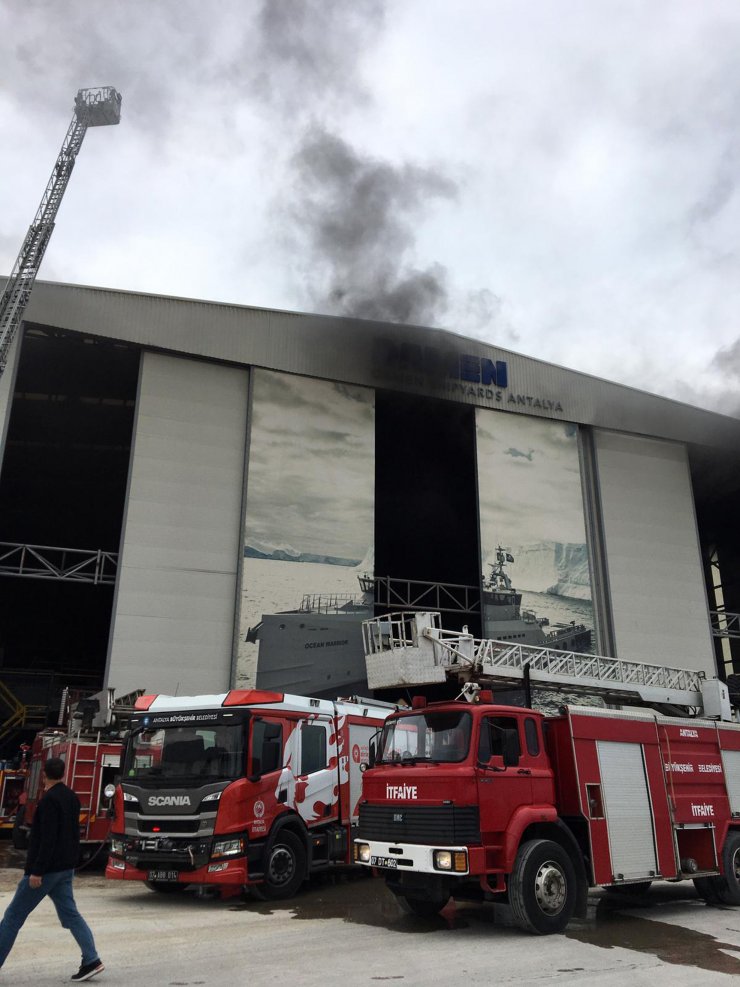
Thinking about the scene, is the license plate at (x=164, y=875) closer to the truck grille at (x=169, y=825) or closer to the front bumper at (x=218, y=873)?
the front bumper at (x=218, y=873)

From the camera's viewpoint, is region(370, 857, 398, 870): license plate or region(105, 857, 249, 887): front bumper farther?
region(105, 857, 249, 887): front bumper

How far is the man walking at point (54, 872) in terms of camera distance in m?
5.68

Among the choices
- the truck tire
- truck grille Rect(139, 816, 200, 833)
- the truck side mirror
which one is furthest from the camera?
the truck tire

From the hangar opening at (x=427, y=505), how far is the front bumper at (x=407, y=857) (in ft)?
67.8

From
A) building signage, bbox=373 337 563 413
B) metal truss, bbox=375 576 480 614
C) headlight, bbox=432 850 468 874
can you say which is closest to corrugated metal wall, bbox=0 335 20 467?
building signage, bbox=373 337 563 413

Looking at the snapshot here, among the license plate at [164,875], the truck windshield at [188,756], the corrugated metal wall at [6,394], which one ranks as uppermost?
the corrugated metal wall at [6,394]

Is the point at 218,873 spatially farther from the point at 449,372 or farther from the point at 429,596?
the point at 429,596

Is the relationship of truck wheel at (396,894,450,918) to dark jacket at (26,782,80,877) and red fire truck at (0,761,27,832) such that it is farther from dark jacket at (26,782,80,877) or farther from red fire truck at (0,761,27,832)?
red fire truck at (0,761,27,832)

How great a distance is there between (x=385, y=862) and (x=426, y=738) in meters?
1.35

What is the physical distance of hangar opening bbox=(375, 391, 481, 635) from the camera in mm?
30156

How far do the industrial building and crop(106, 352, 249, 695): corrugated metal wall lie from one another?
6cm

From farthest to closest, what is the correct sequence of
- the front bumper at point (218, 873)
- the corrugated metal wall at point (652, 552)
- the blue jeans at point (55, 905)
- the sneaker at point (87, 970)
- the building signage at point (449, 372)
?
the corrugated metal wall at point (652, 552), the building signage at point (449, 372), the front bumper at point (218, 873), the sneaker at point (87, 970), the blue jeans at point (55, 905)

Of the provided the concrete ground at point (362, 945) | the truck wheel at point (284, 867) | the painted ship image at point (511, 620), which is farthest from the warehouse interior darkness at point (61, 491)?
the concrete ground at point (362, 945)

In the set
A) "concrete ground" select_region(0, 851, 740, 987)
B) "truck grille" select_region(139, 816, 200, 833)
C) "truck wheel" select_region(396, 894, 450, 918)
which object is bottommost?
"concrete ground" select_region(0, 851, 740, 987)
